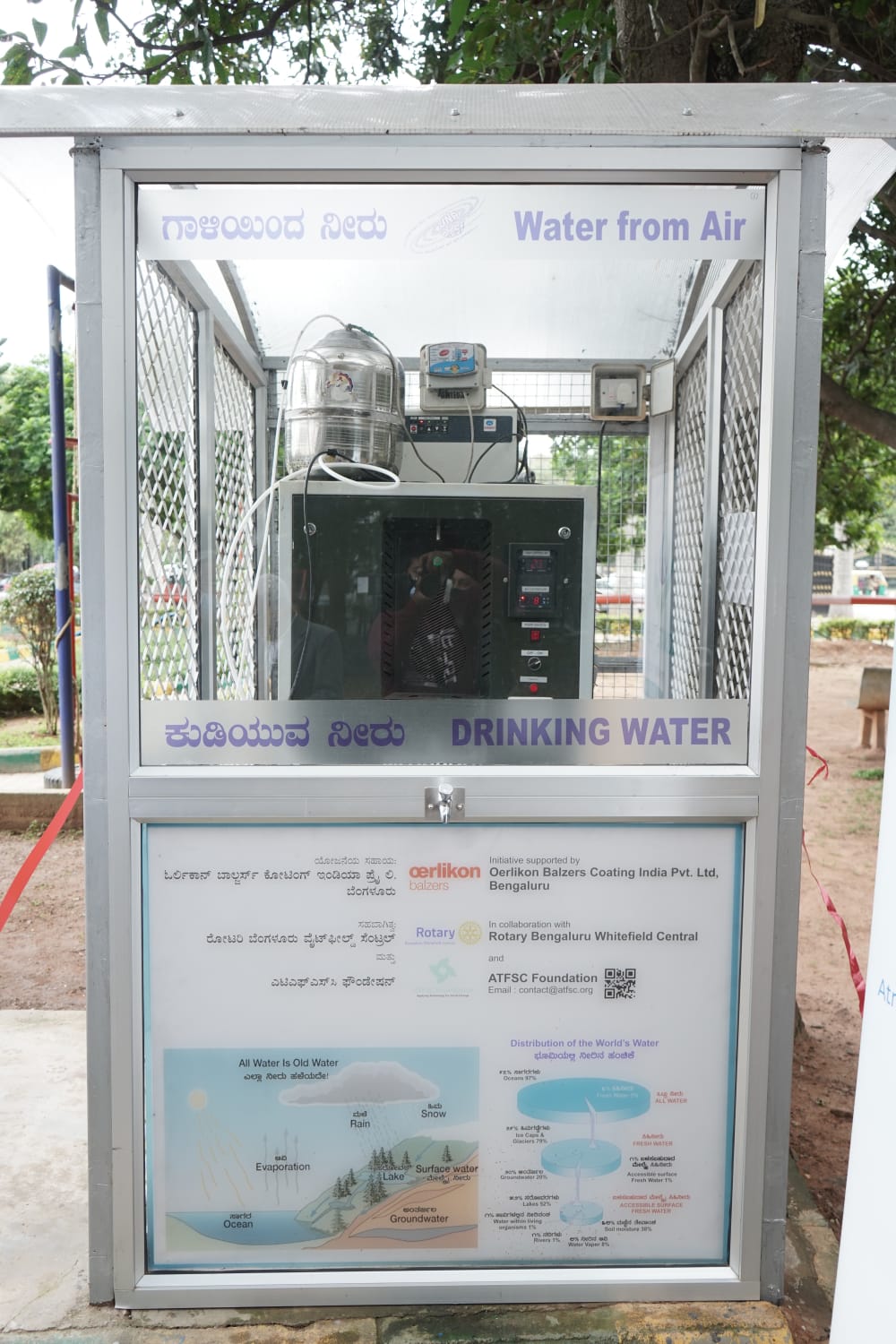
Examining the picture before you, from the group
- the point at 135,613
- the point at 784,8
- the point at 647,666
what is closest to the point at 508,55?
the point at 784,8

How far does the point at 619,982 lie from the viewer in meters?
2.26

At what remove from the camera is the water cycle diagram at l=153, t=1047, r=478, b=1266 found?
225 cm

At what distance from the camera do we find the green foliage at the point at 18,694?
11328 millimetres

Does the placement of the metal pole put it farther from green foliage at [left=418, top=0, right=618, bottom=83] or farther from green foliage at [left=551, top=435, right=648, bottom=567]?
green foliage at [left=551, top=435, right=648, bottom=567]

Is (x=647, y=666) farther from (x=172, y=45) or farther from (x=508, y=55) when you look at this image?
(x=172, y=45)

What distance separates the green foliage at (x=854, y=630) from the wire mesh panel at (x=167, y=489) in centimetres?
1942

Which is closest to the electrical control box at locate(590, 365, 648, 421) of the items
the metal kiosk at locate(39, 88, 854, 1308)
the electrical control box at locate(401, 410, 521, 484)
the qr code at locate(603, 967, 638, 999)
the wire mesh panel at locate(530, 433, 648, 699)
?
the wire mesh panel at locate(530, 433, 648, 699)

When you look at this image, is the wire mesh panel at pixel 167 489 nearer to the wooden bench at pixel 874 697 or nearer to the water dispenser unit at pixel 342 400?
the water dispenser unit at pixel 342 400

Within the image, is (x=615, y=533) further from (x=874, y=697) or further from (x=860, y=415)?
(x=874, y=697)

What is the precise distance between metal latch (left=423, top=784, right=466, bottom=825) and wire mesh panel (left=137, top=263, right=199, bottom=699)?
60cm

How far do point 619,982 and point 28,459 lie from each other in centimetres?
1233

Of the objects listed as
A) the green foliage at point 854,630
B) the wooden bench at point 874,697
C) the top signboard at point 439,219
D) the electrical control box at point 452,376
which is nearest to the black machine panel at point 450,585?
the electrical control box at point 452,376

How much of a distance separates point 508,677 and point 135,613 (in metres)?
0.89

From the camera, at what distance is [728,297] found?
8.25 feet
